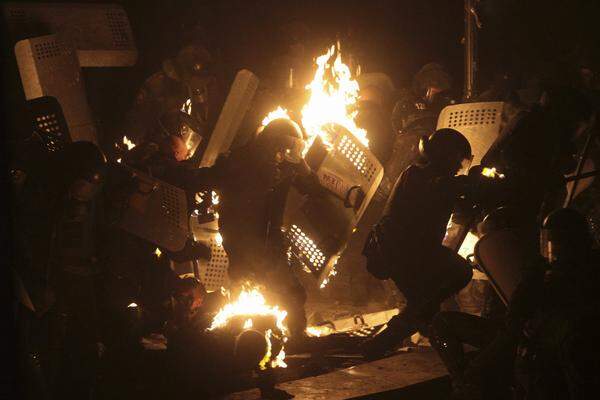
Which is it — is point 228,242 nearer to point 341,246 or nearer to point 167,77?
point 341,246

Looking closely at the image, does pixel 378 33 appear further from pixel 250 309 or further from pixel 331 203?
pixel 250 309

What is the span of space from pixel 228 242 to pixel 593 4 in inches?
361

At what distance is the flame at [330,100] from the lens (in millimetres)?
9418

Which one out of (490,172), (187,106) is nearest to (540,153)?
(490,172)

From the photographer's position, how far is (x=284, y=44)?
493 inches

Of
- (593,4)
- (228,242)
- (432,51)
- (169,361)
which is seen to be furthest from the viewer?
(432,51)

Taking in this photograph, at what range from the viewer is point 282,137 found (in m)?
8.38

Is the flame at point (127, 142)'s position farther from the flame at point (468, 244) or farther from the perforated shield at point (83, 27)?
the flame at point (468, 244)

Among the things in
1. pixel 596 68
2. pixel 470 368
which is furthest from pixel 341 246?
pixel 596 68

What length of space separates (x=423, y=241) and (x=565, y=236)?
252 centimetres

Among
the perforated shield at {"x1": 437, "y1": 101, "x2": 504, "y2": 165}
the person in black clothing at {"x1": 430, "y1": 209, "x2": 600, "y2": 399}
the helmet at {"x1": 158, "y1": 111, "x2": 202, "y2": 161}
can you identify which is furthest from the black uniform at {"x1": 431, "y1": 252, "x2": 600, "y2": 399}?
the helmet at {"x1": 158, "y1": 111, "x2": 202, "y2": 161}

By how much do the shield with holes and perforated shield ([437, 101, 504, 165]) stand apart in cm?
145

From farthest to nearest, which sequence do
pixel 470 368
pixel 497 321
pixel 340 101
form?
pixel 340 101 → pixel 497 321 → pixel 470 368

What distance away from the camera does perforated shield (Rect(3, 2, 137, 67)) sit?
32.2 feet
